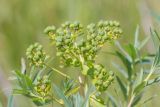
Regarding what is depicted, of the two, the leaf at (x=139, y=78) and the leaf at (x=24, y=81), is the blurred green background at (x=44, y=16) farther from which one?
the leaf at (x=24, y=81)

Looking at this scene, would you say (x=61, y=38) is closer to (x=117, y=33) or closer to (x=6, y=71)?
(x=117, y=33)

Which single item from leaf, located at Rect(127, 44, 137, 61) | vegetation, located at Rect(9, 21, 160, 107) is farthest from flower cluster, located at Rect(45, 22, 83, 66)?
leaf, located at Rect(127, 44, 137, 61)

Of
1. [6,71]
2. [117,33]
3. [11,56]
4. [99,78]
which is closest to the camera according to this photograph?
[99,78]

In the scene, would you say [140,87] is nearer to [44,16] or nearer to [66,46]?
[66,46]

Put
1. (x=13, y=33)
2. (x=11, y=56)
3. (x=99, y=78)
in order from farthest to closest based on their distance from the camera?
(x=13, y=33), (x=11, y=56), (x=99, y=78)

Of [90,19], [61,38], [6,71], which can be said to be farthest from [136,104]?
[90,19]

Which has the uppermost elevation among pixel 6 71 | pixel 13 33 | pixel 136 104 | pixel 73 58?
pixel 13 33

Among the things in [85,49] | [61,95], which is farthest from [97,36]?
[61,95]
